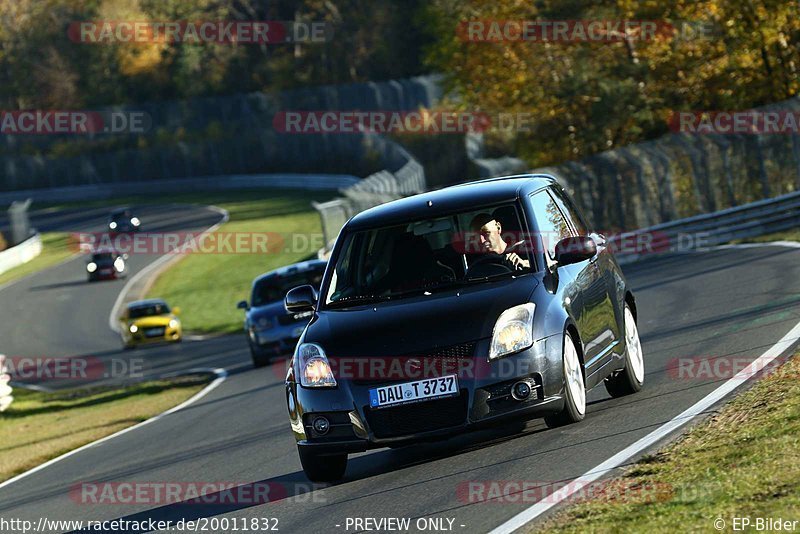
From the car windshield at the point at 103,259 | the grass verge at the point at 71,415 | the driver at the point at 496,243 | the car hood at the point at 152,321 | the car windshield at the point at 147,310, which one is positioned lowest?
the grass verge at the point at 71,415

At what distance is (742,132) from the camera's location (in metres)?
32.8

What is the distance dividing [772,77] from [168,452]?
32.3m

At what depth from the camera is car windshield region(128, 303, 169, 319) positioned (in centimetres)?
3934

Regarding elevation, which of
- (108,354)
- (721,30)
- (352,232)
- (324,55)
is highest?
(324,55)

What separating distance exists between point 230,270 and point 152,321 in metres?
14.5

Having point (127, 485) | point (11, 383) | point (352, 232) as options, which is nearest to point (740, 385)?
point (352, 232)

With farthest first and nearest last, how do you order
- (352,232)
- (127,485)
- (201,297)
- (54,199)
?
(54,199)
(201,297)
(127,485)
(352,232)

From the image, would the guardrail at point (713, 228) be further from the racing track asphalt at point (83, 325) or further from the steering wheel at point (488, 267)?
the steering wheel at point (488, 267)

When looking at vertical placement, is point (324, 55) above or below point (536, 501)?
above

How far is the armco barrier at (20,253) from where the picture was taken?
68.4m

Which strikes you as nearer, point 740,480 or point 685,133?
point 740,480

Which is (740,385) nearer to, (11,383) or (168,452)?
(168,452)

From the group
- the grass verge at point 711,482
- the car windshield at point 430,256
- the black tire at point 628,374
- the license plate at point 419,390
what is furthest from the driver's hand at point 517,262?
the grass verge at point 711,482

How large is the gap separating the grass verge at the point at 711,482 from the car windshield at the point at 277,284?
51.8ft
